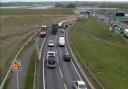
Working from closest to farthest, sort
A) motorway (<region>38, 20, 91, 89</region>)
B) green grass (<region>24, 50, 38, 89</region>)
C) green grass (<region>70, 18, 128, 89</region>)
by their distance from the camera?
green grass (<region>24, 50, 38, 89</region>), motorway (<region>38, 20, 91, 89</region>), green grass (<region>70, 18, 128, 89</region>)

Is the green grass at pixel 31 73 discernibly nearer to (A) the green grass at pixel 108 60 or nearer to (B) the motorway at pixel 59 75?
(B) the motorway at pixel 59 75

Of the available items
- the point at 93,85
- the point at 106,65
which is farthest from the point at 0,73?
the point at 106,65

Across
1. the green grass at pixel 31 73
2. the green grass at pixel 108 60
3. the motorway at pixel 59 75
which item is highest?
the green grass at pixel 31 73

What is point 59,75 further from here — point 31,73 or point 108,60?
point 108,60

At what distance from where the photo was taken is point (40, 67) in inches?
2269

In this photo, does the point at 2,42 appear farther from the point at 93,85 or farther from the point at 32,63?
the point at 93,85

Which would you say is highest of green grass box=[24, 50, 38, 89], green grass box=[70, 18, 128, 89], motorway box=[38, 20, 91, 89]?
green grass box=[24, 50, 38, 89]

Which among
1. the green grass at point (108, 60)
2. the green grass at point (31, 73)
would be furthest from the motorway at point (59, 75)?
the green grass at point (108, 60)

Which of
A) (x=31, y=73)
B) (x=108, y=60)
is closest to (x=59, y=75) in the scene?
(x=31, y=73)

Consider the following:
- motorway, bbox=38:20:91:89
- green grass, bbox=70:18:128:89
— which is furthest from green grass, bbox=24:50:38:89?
green grass, bbox=70:18:128:89

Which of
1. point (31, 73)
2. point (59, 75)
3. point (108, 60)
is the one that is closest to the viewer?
point (31, 73)

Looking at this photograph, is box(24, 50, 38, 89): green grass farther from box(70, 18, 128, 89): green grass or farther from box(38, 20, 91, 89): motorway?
box(70, 18, 128, 89): green grass

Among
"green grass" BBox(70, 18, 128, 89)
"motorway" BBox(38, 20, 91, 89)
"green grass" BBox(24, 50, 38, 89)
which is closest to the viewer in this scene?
"green grass" BBox(24, 50, 38, 89)

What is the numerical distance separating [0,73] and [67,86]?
1124cm
